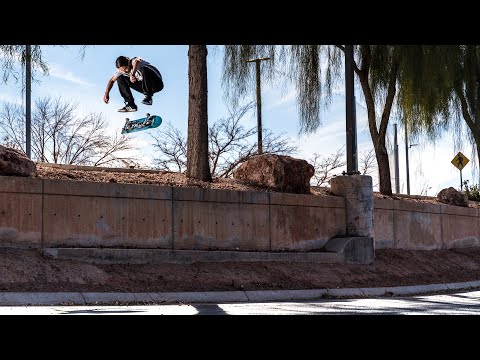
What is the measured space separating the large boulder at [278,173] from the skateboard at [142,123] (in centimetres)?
385

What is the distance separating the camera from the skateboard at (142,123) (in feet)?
53.3

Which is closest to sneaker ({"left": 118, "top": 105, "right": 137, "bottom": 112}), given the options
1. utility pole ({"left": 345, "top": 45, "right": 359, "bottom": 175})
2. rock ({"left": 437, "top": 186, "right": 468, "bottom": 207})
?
utility pole ({"left": 345, "top": 45, "right": 359, "bottom": 175})

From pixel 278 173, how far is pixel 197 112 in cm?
280

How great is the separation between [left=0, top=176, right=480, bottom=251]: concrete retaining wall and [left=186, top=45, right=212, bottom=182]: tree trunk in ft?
6.43

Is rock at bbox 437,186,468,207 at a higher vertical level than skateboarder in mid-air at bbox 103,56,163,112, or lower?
lower

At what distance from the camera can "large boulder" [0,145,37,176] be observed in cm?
1361

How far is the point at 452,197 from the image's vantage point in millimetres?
27438

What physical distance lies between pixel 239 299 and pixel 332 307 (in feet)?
7.90

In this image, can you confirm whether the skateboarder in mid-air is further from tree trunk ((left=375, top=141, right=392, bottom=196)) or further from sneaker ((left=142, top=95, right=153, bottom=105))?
Result: tree trunk ((left=375, top=141, right=392, bottom=196))

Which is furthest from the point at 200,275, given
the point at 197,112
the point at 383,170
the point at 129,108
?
the point at 383,170

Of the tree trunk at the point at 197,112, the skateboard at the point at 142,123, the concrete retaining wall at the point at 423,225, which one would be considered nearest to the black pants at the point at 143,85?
the skateboard at the point at 142,123

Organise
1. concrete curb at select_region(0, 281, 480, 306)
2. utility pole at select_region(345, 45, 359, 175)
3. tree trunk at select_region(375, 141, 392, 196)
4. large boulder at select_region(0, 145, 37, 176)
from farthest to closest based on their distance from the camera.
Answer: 1. tree trunk at select_region(375, 141, 392, 196)
2. utility pole at select_region(345, 45, 359, 175)
3. large boulder at select_region(0, 145, 37, 176)
4. concrete curb at select_region(0, 281, 480, 306)
